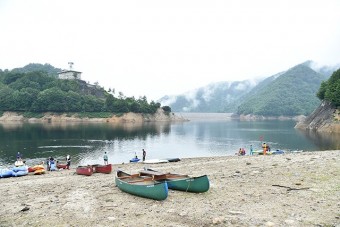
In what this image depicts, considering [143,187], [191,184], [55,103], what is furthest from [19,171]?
[55,103]

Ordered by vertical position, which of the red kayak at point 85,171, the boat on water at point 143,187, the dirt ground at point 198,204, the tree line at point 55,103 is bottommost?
the red kayak at point 85,171

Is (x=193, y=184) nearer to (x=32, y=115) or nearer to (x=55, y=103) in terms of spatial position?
(x=55, y=103)

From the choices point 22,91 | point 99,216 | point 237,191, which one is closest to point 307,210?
point 237,191

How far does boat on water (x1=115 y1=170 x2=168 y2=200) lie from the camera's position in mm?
18516

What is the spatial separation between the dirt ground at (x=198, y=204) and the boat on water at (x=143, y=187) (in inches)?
14.0

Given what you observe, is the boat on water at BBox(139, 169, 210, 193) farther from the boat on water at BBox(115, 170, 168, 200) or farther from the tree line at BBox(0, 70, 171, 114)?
the tree line at BBox(0, 70, 171, 114)

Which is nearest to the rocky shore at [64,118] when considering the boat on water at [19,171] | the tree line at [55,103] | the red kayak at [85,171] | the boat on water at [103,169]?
the tree line at [55,103]

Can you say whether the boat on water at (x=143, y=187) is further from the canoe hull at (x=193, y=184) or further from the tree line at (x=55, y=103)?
the tree line at (x=55, y=103)

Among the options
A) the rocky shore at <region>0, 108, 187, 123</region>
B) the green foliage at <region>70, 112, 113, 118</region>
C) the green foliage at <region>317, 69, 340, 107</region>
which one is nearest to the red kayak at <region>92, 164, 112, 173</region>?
the green foliage at <region>317, 69, 340, 107</region>

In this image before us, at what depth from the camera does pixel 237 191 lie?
20172 millimetres

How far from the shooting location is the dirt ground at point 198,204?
15.1m

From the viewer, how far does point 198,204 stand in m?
17.8

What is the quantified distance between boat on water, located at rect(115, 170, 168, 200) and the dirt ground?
1.17 ft

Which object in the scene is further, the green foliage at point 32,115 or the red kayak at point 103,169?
the green foliage at point 32,115
